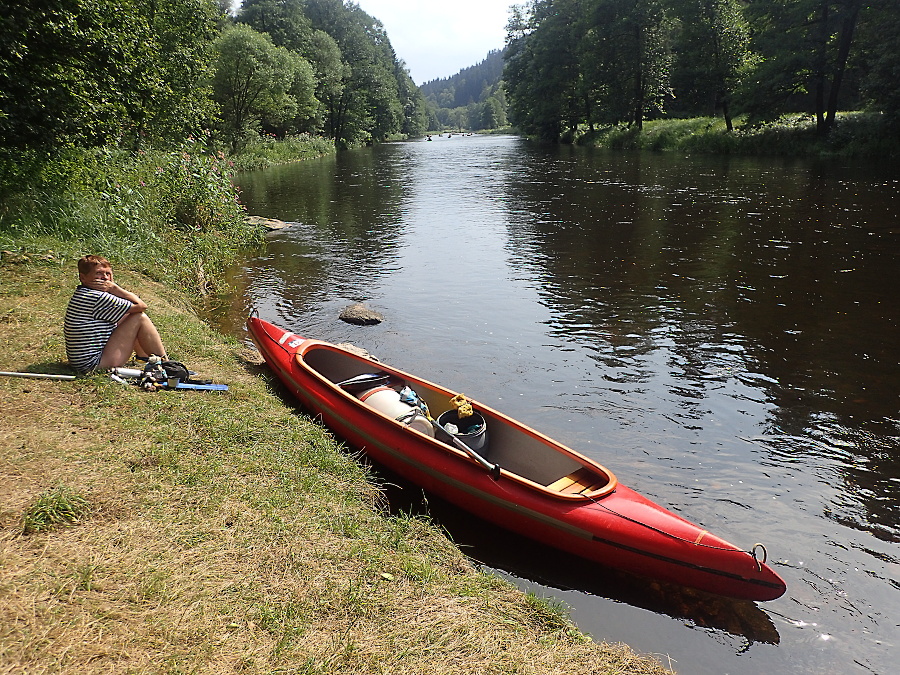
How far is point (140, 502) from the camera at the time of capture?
13.0ft

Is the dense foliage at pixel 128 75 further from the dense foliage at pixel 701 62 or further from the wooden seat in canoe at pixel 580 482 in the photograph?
the dense foliage at pixel 701 62

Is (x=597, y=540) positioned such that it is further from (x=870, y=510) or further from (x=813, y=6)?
(x=813, y=6)

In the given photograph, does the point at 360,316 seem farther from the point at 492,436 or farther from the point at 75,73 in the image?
the point at 75,73

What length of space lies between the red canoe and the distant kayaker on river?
186 cm

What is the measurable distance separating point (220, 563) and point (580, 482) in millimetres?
3038

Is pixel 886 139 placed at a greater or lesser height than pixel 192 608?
greater

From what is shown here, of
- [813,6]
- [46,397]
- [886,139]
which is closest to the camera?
[46,397]

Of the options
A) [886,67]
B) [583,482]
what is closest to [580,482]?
[583,482]

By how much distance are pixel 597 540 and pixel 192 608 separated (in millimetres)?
2967

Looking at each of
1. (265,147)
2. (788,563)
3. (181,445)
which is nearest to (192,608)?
(181,445)

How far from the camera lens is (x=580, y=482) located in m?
5.15

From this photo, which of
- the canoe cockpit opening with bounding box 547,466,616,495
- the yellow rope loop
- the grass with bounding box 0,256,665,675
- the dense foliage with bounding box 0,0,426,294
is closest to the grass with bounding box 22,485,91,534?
the grass with bounding box 0,256,665,675

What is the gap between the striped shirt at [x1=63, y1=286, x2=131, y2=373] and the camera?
5.65 meters

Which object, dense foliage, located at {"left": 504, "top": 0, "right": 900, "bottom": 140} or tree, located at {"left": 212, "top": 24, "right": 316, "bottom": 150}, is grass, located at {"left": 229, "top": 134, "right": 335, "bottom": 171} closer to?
tree, located at {"left": 212, "top": 24, "right": 316, "bottom": 150}
